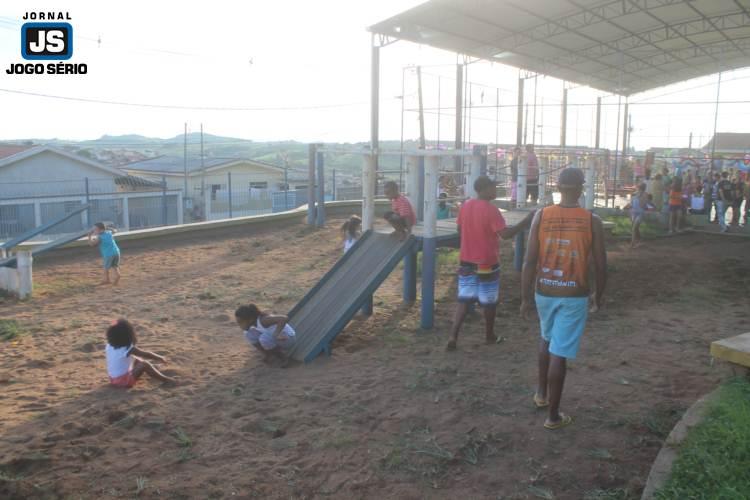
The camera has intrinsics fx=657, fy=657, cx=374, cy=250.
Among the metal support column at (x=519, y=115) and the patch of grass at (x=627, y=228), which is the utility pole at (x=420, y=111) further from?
the patch of grass at (x=627, y=228)

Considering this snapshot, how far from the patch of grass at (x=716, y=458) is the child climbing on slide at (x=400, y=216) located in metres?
4.16

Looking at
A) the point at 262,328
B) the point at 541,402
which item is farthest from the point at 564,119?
the point at 541,402

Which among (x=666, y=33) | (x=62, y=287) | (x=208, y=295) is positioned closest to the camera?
(x=208, y=295)

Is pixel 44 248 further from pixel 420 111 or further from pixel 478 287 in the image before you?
pixel 420 111

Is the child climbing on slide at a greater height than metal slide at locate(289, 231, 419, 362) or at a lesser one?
greater

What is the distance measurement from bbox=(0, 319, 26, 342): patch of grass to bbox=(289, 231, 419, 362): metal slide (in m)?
3.20

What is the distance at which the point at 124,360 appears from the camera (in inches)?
234

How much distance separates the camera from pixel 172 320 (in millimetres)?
8406

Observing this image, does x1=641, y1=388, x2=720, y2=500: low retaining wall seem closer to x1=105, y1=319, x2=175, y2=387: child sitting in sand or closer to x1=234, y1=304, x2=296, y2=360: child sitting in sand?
x1=234, y1=304, x2=296, y2=360: child sitting in sand

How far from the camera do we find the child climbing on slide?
783 cm

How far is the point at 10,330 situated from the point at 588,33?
19893 millimetres

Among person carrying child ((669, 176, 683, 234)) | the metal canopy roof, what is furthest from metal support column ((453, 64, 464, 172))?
person carrying child ((669, 176, 683, 234))

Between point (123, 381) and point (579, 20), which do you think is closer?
point (123, 381)

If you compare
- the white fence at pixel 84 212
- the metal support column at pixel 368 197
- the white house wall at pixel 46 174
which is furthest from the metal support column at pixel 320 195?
the white house wall at pixel 46 174
